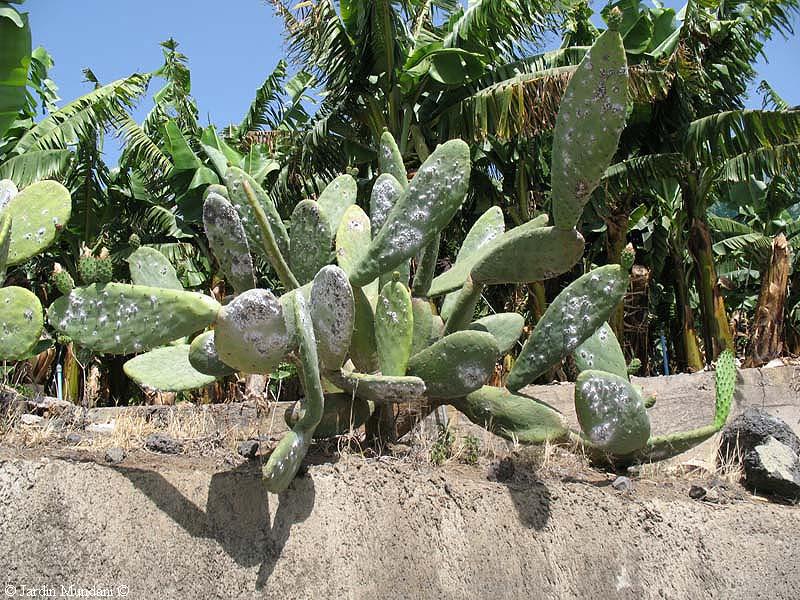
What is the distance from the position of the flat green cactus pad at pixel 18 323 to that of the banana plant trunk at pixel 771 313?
6.74 m

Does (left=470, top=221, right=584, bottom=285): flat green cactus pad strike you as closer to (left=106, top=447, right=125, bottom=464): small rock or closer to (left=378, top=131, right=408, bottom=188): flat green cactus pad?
(left=378, top=131, right=408, bottom=188): flat green cactus pad

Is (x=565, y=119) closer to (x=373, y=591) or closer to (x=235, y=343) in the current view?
(x=235, y=343)

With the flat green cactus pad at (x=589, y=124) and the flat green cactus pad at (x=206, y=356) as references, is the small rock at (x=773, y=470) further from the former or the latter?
the flat green cactus pad at (x=206, y=356)

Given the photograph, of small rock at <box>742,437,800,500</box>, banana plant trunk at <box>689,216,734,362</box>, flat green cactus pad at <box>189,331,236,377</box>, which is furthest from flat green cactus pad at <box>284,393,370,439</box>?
banana plant trunk at <box>689,216,734,362</box>

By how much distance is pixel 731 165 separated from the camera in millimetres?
10375

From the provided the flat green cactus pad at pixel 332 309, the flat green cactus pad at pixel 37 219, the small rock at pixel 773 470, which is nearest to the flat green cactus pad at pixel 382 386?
the flat green cactus pad at pixel 332 309

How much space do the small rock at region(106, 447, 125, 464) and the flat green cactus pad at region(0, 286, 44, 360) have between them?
1.91 ft

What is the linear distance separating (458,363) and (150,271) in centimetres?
Answer: 174

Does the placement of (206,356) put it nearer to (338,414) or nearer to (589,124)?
(338,414)

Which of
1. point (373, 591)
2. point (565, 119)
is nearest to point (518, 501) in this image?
point (373, 591)

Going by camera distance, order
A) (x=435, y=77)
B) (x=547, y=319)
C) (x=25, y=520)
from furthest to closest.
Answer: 1. (x=435, y=77)
2. (x=547, y=319)
3. (x=25, y=520)

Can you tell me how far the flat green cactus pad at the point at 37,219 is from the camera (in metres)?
3.85

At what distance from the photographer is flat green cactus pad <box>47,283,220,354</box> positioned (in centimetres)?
319

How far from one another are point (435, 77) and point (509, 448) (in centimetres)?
619
